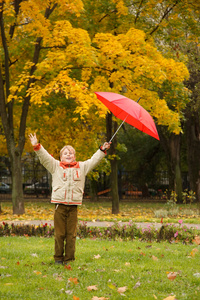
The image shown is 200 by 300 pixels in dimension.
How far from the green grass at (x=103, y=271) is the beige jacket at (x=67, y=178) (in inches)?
35.4

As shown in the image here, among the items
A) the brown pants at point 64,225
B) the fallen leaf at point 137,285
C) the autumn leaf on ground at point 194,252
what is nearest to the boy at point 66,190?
the brown pants at point 64,225

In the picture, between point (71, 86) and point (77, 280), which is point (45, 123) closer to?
point (71, 86)

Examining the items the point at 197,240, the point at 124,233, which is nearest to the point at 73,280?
the point at 124,233

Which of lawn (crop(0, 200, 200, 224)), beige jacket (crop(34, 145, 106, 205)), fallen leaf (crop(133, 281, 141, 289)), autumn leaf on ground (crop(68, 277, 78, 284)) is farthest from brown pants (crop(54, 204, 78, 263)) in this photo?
lawn (crop(0, 200, 200, 224))

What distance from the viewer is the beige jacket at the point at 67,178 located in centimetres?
557

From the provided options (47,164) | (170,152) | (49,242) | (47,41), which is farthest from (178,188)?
(47,164)

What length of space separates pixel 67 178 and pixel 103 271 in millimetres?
1262

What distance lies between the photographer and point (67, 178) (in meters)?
5.60

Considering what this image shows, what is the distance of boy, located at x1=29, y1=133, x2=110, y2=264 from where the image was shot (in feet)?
18.3

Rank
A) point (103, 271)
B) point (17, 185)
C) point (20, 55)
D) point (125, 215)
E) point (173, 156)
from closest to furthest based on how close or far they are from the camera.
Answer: point (103, 271) < point (17, 185) < point (125, 215) < point (20, 55) < point (173, 156)

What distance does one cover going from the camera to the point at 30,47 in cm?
1508

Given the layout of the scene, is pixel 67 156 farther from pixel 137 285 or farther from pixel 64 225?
pixel 137 285

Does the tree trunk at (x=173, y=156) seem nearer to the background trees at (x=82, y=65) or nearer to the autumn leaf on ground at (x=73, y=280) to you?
the background trees at (x=82, y=65)

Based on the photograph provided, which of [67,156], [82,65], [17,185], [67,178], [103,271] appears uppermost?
[82,65]
